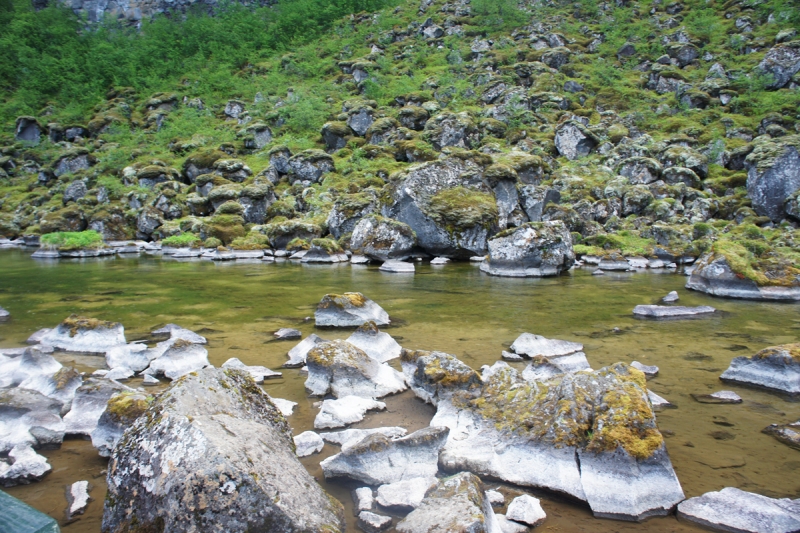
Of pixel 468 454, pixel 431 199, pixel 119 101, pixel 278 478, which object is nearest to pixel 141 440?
pixel 278 478

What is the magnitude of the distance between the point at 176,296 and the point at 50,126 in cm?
6548

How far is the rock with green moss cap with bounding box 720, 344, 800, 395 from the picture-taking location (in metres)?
6.78

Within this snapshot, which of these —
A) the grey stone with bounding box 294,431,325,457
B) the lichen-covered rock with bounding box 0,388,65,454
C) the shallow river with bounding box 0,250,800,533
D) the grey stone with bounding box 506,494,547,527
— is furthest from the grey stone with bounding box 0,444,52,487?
the grey stone with bounding box 506,494,547,527

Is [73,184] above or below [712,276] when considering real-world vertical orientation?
above

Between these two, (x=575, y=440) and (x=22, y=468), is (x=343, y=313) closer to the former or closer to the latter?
(x=22, y=468)

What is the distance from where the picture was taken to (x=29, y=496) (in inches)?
159

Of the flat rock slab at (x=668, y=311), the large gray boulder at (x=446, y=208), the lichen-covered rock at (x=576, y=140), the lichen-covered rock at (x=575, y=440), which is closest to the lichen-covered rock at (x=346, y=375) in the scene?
the lichen-covered rock at (x=575, y=440)

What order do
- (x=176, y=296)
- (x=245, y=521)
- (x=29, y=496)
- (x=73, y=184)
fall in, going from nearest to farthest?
(x=245, y=521) < (x=29, y=496) < (x=176, y=296) < (x=73, y=184)

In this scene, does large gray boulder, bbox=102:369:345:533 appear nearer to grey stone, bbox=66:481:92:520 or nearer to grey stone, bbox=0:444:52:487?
grey stone, bbox=66:481:92:520

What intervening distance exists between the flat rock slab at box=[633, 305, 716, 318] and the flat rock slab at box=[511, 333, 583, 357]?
482 cm

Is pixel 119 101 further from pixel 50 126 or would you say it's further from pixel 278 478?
pixel 278 478

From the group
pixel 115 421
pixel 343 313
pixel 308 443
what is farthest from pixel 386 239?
pixel 115 421

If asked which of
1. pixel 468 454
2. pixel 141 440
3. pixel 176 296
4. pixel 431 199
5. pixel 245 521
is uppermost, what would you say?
pixel 431 199

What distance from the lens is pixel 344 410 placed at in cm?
571
